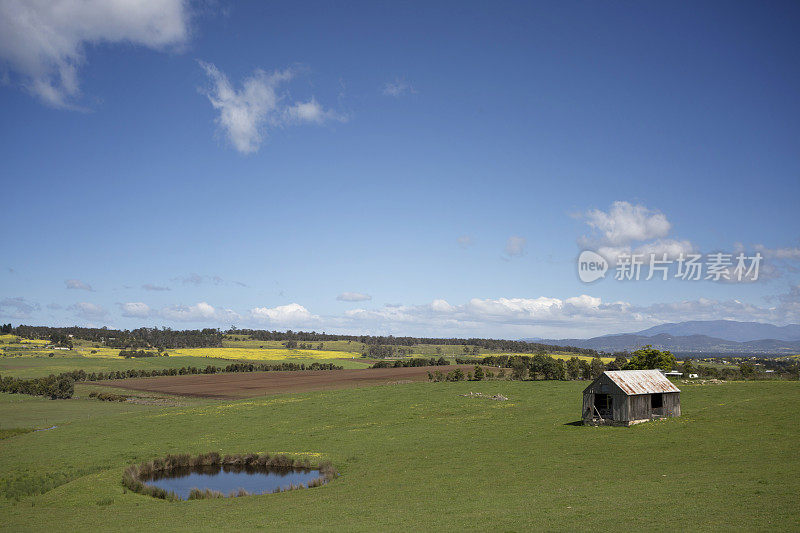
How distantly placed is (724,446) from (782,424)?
1164 cm

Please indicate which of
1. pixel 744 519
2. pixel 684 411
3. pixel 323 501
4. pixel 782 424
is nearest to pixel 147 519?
pixel 323 501

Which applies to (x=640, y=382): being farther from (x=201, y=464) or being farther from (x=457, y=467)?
(x=201, y=464)

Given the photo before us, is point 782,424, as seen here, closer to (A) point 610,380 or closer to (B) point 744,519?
(A) point 610,380

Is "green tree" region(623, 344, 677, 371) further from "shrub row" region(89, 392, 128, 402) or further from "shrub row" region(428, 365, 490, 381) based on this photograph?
"shrub row" region(89, 392, 128, 402)

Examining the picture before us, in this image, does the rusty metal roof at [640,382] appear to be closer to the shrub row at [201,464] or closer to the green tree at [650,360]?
the shrub row at [201,464]

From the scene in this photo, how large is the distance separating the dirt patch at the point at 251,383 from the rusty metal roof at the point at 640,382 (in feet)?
239

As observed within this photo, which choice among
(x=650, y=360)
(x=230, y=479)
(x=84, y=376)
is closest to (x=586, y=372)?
(x=650, y=360)

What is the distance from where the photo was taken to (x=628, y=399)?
193 ft

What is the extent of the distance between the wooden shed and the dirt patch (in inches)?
2772

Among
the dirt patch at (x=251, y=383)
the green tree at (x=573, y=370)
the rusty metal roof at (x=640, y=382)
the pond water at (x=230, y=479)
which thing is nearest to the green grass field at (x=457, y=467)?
the pond water at (x=230, y=479)

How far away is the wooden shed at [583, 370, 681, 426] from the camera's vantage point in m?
Answer: 58.9

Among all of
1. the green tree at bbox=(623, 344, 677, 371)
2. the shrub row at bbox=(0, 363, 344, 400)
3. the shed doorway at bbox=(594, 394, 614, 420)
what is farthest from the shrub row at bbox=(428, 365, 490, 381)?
the shed doorway at bbox=(594, 394, 614, 420)

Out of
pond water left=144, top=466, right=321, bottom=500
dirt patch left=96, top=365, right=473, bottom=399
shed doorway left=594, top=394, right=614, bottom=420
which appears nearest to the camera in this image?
pond water left=144, top=466, right=321, bottom=500

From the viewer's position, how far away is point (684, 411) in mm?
65312
